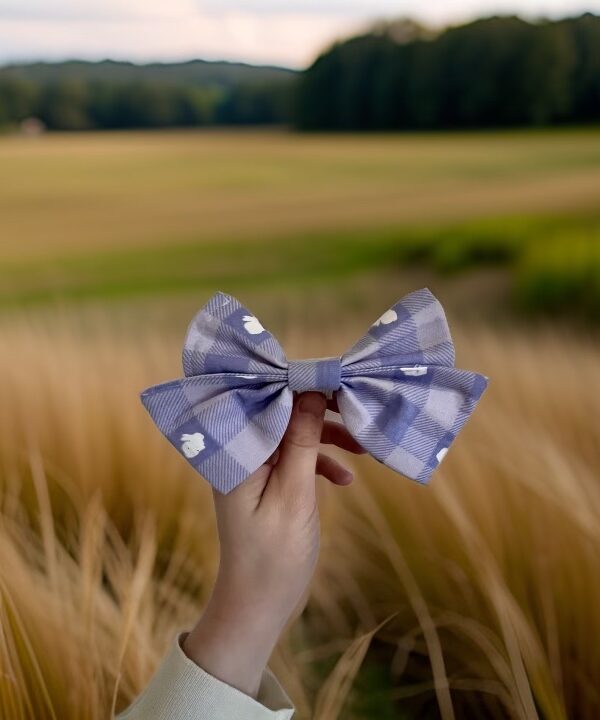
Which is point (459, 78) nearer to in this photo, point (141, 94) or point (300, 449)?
point (141, 94)

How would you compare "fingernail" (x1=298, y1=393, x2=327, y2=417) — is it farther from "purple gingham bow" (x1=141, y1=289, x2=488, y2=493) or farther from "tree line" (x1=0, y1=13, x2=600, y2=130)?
"tree line" (x1=0, y1=13, x2=600, y2=130)

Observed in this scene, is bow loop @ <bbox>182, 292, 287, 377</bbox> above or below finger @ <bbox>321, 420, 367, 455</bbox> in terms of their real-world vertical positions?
above

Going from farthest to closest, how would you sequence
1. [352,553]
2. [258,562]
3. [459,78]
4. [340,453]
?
[459,78], [340,453], [352,553], [258,562]

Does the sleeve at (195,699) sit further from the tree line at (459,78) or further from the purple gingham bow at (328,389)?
the tree line at (459,78)

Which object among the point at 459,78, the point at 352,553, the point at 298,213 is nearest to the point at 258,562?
the point at 352,553

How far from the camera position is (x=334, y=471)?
0.50m

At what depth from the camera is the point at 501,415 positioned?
2.95 ft

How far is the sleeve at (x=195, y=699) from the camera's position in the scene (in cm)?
43

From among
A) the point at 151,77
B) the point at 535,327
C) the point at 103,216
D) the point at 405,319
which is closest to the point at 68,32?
the point at 151,77

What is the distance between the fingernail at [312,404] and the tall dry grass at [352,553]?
8.8 inches

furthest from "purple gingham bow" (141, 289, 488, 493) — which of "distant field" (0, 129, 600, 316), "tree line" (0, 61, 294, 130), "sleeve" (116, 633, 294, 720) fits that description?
"tree line" (0, 61, 294, 130)

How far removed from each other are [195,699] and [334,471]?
0.15 meters

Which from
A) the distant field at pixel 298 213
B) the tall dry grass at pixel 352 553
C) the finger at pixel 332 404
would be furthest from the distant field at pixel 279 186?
the finger at pixel 332 404

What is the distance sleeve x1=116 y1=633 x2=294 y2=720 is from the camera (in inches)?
16.9
